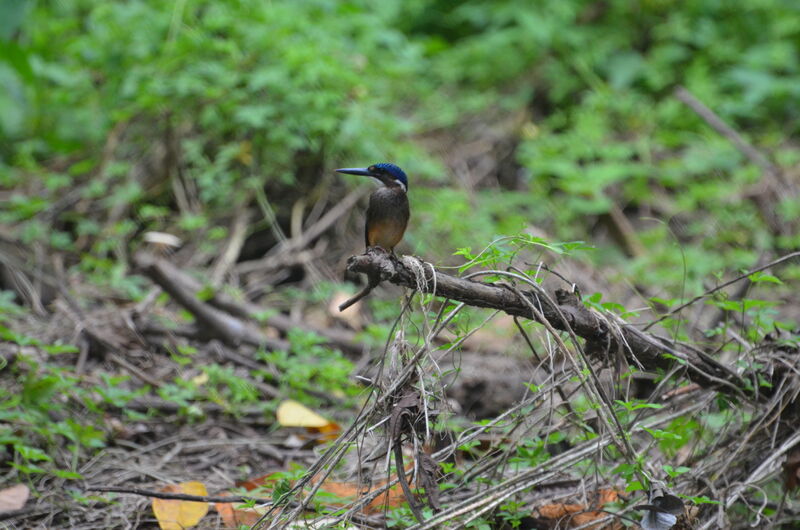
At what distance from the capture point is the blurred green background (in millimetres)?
5336

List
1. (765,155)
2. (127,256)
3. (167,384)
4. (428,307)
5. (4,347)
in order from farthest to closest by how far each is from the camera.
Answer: (765,155), (127,256), (167,384), (4,347), (428,307)

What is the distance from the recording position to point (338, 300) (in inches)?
190

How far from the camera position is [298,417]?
3.55 metres

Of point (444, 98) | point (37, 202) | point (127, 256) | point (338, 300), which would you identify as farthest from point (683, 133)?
point (37, 202)

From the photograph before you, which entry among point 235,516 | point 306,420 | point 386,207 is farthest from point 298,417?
point 386,207

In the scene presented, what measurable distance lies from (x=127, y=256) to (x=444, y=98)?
317 cm

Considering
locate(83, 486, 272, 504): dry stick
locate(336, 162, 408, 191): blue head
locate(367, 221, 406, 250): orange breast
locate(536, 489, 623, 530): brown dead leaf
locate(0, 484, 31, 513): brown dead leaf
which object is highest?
locate(336, 162, 408, 191): blue head

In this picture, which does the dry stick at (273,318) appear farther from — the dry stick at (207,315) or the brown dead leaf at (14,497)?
the brown dead leaf at (14,497)

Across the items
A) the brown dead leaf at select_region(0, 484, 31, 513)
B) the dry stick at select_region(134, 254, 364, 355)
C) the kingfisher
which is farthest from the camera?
the dry stick at select_region(134, 254, 364, 355)

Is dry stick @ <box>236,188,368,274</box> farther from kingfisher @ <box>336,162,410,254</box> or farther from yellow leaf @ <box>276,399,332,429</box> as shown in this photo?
kingfisher @ <box>336,162,410,254</box>

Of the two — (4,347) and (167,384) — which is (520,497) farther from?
(4,347)

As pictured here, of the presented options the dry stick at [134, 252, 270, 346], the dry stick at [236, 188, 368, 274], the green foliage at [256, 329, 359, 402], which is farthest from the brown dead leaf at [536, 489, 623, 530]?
the dry stick at [236, 188, 368, 274]

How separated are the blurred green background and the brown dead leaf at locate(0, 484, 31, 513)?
6.49 ft

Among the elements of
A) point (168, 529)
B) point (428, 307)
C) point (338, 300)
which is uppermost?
point (428, 307)
